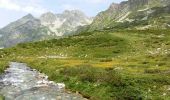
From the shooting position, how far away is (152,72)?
2383 inches

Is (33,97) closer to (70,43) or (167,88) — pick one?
(167,88)

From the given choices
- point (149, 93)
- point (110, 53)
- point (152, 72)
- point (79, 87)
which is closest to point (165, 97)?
point (149, 93)

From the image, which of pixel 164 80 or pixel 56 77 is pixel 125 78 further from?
pixel 56 77

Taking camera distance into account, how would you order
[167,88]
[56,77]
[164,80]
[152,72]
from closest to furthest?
[167,88] < [164,80] < [152,72] < [56,77]

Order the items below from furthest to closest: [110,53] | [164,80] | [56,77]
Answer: [110,53] < [56,77] < [164,80]

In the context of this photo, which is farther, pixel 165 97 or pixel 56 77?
pixel 56 77

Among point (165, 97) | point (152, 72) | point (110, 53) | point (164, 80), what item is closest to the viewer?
point (165, 97)

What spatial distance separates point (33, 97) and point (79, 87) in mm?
8670

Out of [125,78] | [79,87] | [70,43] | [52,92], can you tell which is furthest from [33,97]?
[70,43]

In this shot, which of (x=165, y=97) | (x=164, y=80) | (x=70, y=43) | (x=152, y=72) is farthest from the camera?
(x=70, y=43)

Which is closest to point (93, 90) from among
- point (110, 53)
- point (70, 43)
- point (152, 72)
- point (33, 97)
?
point (33, 97)

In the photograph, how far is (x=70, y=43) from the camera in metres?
194

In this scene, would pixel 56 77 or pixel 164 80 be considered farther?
pixel 56 77

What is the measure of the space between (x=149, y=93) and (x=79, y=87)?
12624 mm
